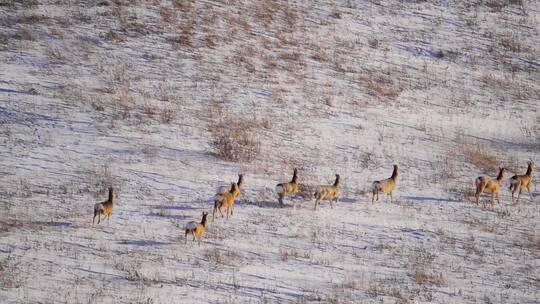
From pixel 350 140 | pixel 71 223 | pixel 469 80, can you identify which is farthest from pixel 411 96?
pixel 71 223

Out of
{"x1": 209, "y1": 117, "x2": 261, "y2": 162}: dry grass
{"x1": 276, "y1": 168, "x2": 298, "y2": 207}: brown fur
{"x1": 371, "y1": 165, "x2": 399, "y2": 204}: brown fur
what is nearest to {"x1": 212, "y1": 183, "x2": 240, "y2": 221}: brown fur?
{"x1": 276, "y1": 168, "x2": 298, "y2": 207}: brown fur

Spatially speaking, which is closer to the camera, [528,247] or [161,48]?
[528,247]

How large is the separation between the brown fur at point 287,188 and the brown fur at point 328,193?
66 centimetres

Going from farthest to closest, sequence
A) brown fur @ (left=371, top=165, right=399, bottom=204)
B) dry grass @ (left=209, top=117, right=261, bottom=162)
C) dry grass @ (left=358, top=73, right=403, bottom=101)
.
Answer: dry grass @ (left=358, top=73, right=403, bottom=101)
dry grass @ (left=209, top=117, right=261, bottom=162)
brown fur @ (left=371, top=165, right=399, bottom=204)

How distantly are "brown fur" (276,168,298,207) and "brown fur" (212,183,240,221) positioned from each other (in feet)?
4.23

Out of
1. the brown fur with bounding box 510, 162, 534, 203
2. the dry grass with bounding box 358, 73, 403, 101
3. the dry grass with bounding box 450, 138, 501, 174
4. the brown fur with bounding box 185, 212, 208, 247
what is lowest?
the brown fur with bounding box 185, 212, 208, 247

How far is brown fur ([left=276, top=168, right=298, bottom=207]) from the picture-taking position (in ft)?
72.8

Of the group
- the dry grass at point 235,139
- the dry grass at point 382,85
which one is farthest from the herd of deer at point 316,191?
the dry grass at point 382,85

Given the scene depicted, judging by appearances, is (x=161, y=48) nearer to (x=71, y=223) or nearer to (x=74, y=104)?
(x=74, y=104)

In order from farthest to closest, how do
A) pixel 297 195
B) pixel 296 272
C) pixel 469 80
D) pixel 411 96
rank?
pixel 469 80, pixel 411 96, pixel 297 195, pixel 296 272

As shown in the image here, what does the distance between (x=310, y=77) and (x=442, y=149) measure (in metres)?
7.82

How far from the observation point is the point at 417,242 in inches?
817

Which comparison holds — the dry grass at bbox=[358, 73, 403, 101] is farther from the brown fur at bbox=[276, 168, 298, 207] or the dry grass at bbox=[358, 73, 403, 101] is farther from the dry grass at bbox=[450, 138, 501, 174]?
the brown fur at bbox=[276, 168, 298, 207]

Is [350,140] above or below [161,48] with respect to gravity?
below
